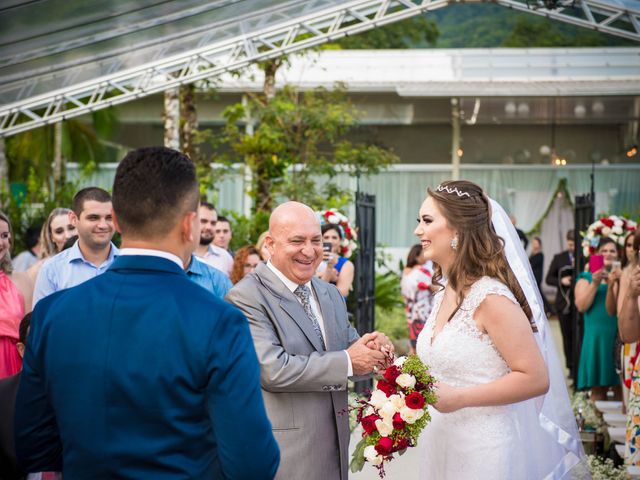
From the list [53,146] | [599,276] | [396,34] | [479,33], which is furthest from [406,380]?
[479,33]

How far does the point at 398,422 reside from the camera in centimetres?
380

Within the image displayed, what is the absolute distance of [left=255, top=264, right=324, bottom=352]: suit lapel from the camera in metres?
4.02

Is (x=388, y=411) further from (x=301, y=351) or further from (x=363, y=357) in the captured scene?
(x=301, y=351)

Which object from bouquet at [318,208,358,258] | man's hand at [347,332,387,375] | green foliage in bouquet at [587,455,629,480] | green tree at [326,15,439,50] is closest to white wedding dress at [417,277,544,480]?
man's hand at [347,332,387,375]

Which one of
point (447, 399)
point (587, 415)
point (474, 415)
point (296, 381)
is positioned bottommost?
point (587, 415)

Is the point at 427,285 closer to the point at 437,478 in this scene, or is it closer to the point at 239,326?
the point at 437,478

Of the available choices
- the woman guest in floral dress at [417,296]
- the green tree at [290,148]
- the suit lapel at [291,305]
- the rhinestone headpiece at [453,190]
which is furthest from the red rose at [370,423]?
the green tree at [290,148]

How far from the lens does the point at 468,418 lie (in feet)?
13.6

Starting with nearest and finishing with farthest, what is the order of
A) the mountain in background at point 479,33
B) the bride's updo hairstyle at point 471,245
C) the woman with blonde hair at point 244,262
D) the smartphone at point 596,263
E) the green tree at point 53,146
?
the bride's updo hairstyle at point 471,245, the woman with blonde hair at point 244,262, the smartphone at point 596,263, the green tree at point 53,146, the mountain in background at point 479,33

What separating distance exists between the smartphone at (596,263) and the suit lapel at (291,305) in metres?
7.07

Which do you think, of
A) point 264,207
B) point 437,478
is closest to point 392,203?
point 264,207

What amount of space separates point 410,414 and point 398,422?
0.09m

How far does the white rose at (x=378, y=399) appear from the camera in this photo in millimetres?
3860

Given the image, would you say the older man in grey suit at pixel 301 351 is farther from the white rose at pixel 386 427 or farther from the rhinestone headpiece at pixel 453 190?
the rhinestone headpiece at pixel 453 190
